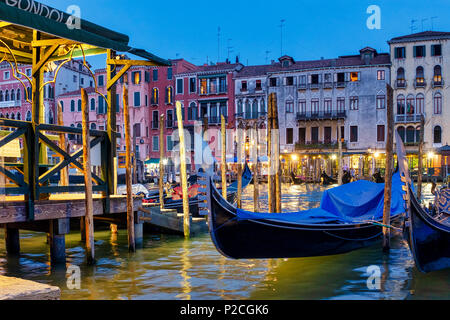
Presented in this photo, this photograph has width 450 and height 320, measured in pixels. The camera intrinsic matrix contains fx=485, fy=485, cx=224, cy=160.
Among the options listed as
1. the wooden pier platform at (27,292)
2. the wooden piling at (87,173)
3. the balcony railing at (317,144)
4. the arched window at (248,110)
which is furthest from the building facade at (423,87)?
Result: the wooden pier platform at (27,292)

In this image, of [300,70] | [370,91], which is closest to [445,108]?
[370,91]

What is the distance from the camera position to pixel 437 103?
2886 centimetres

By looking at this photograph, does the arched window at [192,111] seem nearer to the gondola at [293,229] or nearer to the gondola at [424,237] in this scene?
the gondola at [293,229]

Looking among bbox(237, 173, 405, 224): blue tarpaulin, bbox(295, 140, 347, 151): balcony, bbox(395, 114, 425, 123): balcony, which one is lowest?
bbox(237, 173, 405, 224): blue tarpaulin

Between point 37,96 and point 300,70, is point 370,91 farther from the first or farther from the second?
point 37,96

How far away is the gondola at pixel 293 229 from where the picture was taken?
5.91 m

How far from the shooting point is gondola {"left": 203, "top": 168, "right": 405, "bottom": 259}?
591 centimetres

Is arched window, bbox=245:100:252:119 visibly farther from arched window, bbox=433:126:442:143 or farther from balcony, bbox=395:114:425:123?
arched window, bbox=433:126:442:143

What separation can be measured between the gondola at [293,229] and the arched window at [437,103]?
76.1 feet

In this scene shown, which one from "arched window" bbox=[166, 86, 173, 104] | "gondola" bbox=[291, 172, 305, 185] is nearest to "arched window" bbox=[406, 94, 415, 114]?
"gondola" bbox=[291, 172, 305, 185]

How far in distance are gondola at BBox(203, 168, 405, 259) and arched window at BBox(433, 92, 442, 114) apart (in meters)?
23.2

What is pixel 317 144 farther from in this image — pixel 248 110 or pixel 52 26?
pixel 52 26
